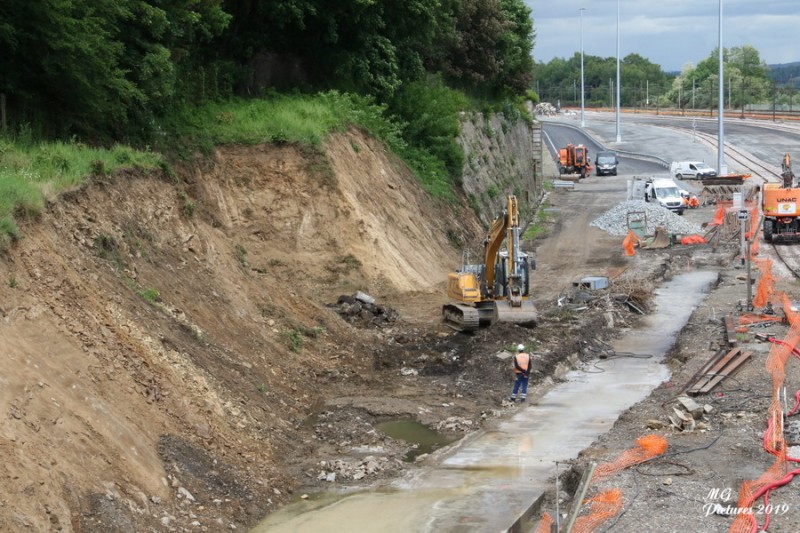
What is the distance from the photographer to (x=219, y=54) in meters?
38.7

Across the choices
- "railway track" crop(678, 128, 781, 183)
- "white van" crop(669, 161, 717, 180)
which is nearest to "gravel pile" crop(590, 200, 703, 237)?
"railway track" crop(678, 128, 781, 183)

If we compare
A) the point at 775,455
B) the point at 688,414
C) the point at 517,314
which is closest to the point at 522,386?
the point at 517,314

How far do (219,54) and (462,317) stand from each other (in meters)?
14.6

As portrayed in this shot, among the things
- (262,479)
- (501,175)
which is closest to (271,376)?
(262,479)

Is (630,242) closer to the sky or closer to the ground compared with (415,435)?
closer to the sky

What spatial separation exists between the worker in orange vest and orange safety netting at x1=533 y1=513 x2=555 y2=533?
7.75 meters

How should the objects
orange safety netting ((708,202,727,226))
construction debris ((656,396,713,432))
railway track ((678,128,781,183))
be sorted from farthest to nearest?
1. railway track ((678,128,781,183))
2. orange safety netting ((708,202,727,226))
3. construction debris ((656,396,713,432))

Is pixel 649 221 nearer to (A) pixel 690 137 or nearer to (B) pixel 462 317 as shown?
(B) pixel 462 317

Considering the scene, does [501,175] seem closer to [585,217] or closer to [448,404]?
[585,217]

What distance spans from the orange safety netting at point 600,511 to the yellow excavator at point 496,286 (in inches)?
500

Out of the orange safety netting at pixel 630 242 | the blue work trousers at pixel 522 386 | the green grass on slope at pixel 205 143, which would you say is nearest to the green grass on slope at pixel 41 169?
the green grass on slope at pixel 205 143

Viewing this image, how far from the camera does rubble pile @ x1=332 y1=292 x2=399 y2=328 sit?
101ft

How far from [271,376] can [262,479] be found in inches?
222

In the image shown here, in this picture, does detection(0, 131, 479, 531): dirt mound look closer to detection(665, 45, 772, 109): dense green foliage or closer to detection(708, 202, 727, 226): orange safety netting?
detection(708, 202, 727, 226): orange safety netting
